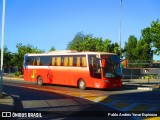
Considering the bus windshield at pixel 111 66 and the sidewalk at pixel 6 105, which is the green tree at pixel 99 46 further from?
the sidewalk at pixel 6 105

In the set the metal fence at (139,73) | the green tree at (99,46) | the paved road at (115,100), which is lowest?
the paved road at (115,100)

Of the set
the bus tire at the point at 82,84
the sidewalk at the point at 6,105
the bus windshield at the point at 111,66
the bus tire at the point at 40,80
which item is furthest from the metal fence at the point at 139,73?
the sidewalk at the point at 6,105

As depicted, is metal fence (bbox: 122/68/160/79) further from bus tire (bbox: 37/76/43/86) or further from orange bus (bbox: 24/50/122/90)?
orange bus (bbox: 24/50/122/90)

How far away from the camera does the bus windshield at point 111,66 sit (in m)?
28.0

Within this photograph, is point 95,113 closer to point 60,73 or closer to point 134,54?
point 60,73

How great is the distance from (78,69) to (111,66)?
8.96 ft

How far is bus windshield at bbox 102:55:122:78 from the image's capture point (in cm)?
2802

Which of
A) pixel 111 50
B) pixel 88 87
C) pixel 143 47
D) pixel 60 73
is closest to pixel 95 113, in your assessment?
pixel 88 87

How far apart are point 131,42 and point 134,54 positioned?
444cm

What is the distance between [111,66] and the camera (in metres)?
28.4

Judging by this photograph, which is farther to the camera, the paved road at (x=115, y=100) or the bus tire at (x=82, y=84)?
the bus tire at (x=82, y=84)

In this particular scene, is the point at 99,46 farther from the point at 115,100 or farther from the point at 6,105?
the point at 6,105

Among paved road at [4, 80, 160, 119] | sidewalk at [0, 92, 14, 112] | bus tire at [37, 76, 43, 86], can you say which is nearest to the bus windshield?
paved road at [4, 80, 160, 119]

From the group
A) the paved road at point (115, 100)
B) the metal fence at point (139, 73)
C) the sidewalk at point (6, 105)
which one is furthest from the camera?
the metal fence at point (139, 73)
